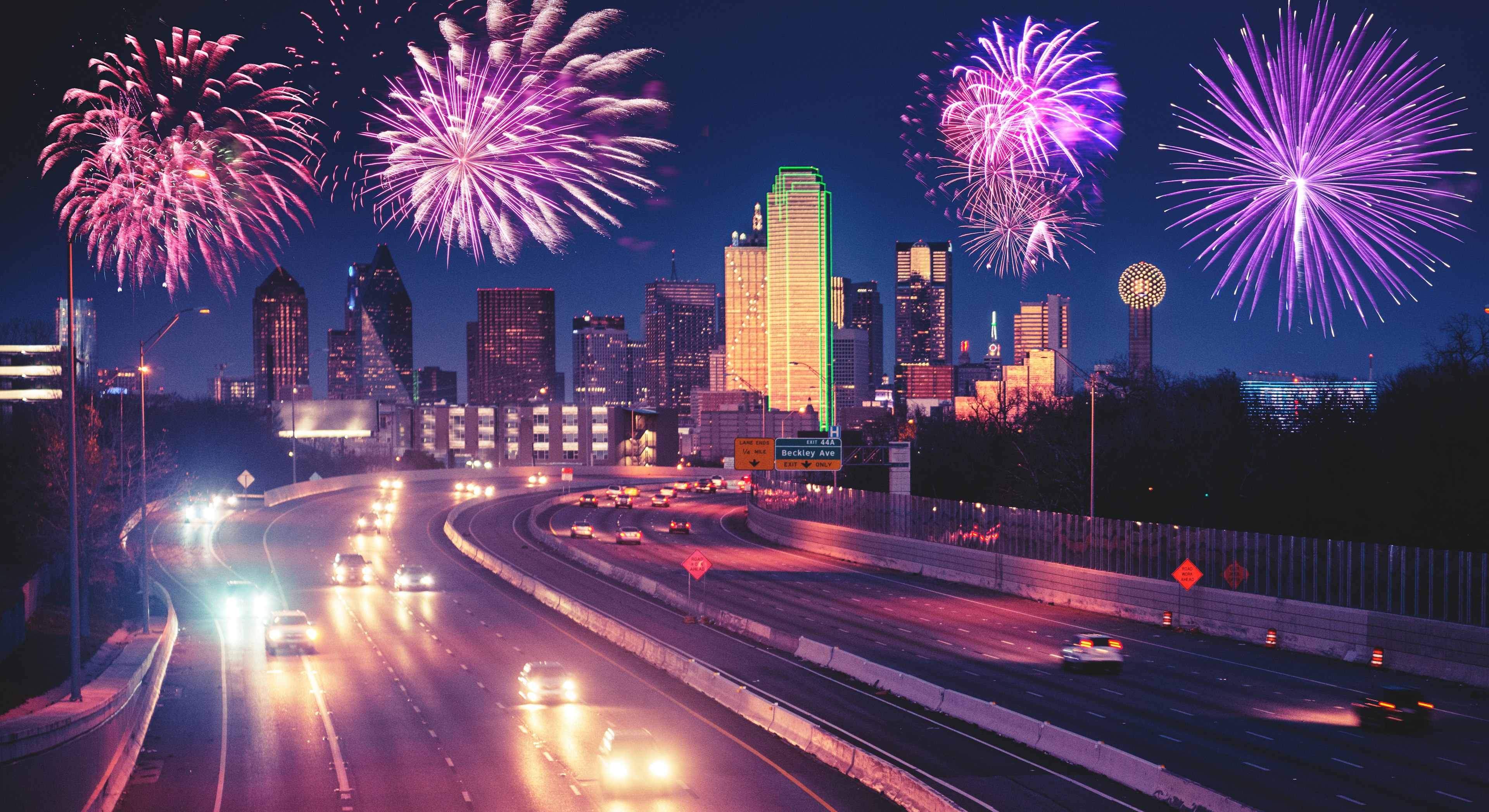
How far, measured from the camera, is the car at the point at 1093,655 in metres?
32.2

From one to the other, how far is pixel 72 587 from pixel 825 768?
598 inches

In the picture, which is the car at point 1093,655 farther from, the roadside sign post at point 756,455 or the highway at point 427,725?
the roadside sign post at point 756,455

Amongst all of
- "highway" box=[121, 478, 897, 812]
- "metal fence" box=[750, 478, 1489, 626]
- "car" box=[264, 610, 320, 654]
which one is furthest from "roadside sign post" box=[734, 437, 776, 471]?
"car" box=[264, 610, 320, 654]

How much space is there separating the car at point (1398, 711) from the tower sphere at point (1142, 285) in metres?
161

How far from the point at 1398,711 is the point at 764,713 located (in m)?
13.7

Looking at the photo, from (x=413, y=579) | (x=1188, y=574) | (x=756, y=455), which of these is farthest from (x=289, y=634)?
(x=756, y=455)

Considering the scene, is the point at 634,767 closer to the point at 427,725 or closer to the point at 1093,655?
the point at 427,725

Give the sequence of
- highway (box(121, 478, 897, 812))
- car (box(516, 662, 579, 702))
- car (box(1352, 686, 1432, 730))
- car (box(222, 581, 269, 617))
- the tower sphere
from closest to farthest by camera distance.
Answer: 1. highway (box(121, 478, 897, 812))
2. car (box(1352, 686, 1432, 730))
3. car (box(516, 662, 579, 702))
4. car (box(222, 581, 269, 617))
5. the tower sphere

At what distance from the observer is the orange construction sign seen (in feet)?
130

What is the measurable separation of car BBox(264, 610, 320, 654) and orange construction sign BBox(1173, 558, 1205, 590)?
29.0 m

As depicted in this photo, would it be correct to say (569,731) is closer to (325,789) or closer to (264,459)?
(325,789)

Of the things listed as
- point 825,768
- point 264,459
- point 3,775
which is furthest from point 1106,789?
point 264,459

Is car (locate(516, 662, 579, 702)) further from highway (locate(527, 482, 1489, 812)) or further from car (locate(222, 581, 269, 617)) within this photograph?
car (locate(222, 581, 269, 617))

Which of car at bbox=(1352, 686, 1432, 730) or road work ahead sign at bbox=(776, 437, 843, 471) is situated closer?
car at bbox=(1352, 686, 1432, 730)
